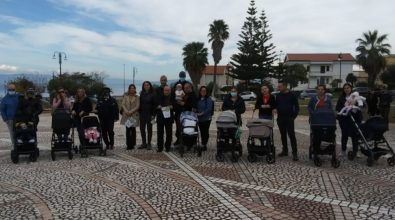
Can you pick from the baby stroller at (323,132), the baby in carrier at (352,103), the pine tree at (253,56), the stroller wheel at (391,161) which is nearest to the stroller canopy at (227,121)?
the baby stroller at (323,132)

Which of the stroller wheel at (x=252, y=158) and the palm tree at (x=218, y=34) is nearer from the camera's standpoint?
the stroller wheel at (x=252, y=158)

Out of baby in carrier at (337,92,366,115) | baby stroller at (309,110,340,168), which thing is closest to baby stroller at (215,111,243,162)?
baby stroller at (309,110,340,168)

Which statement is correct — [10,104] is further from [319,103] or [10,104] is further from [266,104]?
[319,103]

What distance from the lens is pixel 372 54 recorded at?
61281mm

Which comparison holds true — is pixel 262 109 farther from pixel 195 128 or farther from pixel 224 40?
pixel 224 40

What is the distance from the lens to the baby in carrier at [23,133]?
9793 millimetres

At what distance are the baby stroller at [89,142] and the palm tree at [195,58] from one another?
176ft

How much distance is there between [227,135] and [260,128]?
0.74 metres

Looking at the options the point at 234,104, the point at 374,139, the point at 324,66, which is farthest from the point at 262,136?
the point at 324,66

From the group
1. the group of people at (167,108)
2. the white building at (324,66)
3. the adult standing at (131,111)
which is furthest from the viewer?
the white building at (324,66)

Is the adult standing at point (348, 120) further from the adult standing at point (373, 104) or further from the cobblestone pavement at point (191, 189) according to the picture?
the adult standing at point (373, 104)

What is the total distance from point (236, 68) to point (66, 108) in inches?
1885

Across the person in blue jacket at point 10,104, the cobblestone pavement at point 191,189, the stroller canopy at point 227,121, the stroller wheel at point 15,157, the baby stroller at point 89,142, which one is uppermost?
the person in blue jacket at point 10,104

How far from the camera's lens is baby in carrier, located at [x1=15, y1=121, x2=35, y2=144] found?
32.1ft
